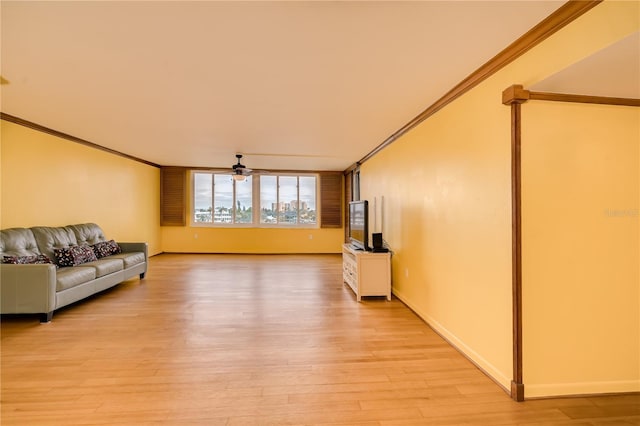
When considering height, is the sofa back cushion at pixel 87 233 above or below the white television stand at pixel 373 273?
above

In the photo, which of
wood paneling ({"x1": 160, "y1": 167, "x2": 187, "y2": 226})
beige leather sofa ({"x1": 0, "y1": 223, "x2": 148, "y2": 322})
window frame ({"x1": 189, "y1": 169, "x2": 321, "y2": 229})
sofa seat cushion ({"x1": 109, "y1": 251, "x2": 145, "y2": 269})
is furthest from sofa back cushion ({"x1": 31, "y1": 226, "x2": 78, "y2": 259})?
window frame ({"x1": 189, "y1": 169, "x2": 321, "y2": 229})

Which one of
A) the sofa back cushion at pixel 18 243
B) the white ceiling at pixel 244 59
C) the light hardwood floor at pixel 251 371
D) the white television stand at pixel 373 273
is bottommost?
the light hardwood floor at pixel 251 371

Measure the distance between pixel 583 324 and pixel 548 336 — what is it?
10.7 inches

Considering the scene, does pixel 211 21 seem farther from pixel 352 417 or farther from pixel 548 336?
pixel 548 336

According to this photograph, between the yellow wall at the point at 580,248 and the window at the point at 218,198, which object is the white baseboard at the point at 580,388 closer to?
the yellow wall at the point at 580,248

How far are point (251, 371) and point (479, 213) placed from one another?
91.1 inches

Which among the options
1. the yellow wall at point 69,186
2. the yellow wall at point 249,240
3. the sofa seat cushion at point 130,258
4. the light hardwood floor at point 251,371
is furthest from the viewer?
the yellow wall at point 249,240

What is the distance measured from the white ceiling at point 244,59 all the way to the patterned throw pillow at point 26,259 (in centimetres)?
182

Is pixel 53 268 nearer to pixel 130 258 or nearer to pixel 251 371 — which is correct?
pixel 130 258

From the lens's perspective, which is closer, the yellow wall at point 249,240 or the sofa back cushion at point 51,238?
the sofa back cushion at point 51,238

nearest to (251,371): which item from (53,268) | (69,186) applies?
(53,268)

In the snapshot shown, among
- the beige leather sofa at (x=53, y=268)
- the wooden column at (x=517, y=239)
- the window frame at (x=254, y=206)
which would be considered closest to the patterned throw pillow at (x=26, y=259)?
the beige leather sofa at (x=53, y=268)

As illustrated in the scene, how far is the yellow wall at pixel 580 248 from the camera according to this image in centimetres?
197

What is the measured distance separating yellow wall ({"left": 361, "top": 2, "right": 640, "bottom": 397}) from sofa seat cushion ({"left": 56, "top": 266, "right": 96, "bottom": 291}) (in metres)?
4.39
